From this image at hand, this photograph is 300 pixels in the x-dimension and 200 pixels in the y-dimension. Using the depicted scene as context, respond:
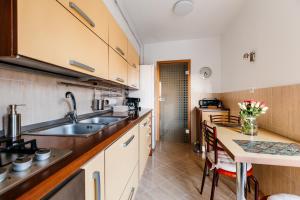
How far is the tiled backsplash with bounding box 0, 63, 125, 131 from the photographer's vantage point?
81cm

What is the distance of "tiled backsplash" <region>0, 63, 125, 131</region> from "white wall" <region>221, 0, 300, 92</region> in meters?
2.12

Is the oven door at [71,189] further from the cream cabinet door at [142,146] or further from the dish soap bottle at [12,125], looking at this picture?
the cream cabinet door at [142,146]

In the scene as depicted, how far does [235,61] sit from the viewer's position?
253 centimetres

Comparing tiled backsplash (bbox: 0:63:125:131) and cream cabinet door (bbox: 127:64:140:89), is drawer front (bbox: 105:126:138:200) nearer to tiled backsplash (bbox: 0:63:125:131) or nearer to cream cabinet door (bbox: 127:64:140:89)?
tiled backsplash (bbox: 0:63:125:131)

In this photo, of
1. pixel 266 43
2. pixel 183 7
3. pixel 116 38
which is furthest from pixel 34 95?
pixel 266 43

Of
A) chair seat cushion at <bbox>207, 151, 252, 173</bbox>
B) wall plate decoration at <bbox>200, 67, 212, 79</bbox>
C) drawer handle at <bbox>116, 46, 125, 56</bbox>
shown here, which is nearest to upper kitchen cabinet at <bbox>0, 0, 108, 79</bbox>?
drawer handle at <bbox>116, 46, 125, 56</bbox>

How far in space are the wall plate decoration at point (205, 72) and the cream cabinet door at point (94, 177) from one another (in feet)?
10.4

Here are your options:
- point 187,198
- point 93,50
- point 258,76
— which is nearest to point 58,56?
point 93,50

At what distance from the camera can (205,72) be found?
11.0 ft

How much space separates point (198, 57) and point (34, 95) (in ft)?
10.9

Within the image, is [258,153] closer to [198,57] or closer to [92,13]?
[92,13]

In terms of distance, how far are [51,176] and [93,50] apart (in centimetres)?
97

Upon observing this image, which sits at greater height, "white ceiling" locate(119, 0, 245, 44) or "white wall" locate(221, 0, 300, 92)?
"white ceiling" locate(119, 0, 245, 44)

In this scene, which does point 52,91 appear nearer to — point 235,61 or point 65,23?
point 65,23
